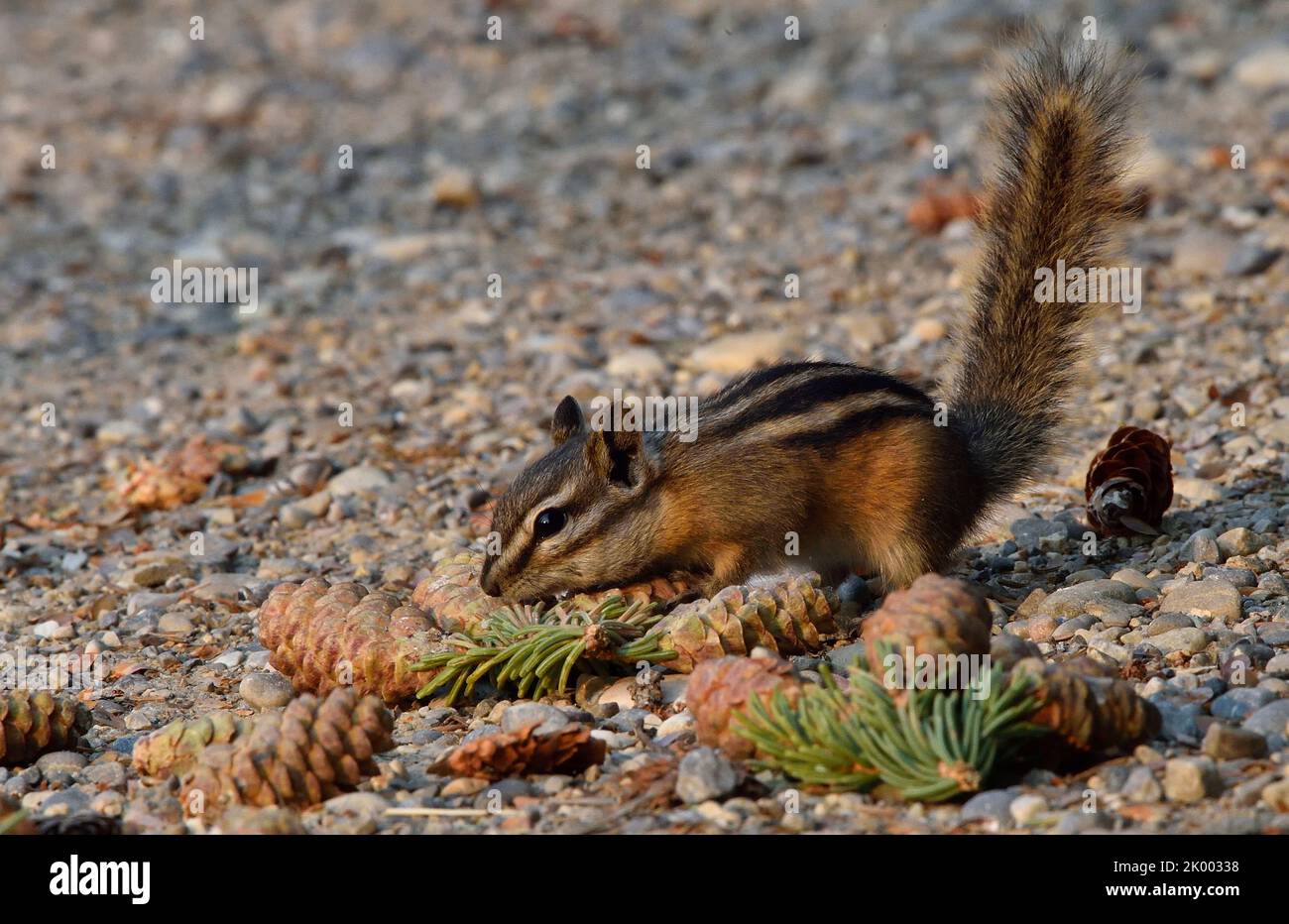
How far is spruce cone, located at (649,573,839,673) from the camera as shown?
4062mm

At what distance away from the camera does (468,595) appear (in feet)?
14.9

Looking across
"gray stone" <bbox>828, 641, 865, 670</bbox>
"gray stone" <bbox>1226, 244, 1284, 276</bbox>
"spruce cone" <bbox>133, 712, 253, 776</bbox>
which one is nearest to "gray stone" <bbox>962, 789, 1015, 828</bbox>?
"gray stone" <bbox>828, 641, 865, 670</bbox>

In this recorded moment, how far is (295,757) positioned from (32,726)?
914 mm

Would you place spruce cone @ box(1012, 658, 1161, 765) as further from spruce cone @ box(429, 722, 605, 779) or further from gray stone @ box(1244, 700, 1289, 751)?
spruce cone @ box(429, 722, 605, 779)

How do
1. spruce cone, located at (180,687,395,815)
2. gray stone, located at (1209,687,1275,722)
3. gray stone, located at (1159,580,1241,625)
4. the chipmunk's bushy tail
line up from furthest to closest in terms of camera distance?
1. the chipmunk's bushy tail
2. gray stone, located at (1159,580,1241,625)
3. gray stone, located at (1209,687,1275,722)
4. spruce cone, located at (180,687,395,815)

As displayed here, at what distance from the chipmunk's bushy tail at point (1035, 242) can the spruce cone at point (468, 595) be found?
1.08 m

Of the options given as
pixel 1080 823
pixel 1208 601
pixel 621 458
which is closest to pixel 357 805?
pixel 1080 823

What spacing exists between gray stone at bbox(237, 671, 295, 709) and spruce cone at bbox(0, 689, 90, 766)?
1.56 feet

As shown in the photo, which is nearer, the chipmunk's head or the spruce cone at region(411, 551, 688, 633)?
the spruce cone at region(411, 551, 688, 633)

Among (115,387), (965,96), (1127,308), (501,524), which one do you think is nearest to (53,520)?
(115,387)

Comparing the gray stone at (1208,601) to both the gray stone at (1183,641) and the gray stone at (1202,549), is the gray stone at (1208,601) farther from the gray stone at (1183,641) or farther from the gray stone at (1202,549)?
the gray stone at (1202,549)

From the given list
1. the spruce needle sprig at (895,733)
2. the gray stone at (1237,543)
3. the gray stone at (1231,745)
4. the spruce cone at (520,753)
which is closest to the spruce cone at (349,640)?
the spruce cone at (520,753)

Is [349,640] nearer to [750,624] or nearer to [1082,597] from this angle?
[750,624]

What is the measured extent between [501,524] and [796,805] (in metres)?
1.73
